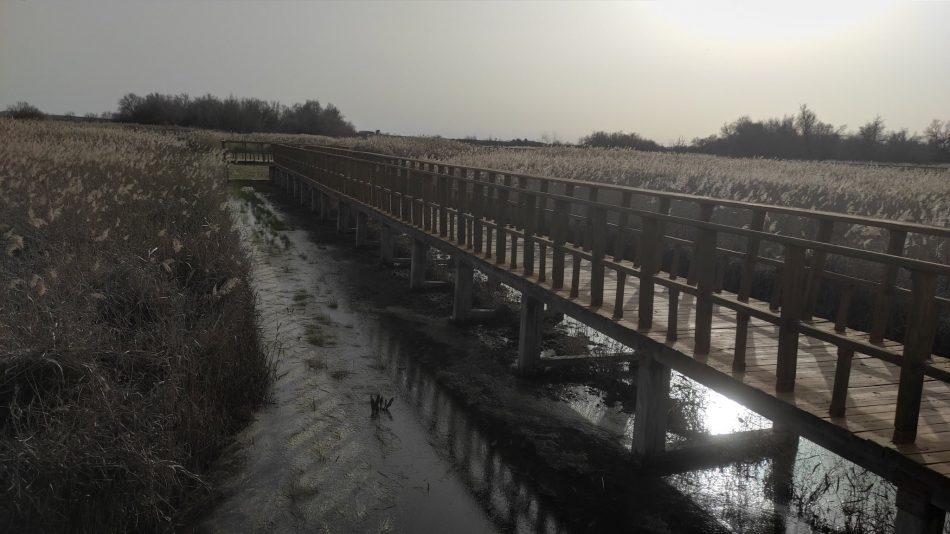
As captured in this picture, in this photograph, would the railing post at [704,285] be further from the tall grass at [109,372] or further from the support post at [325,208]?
the support post at [325,208]

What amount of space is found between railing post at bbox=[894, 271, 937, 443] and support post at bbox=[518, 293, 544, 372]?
5.02 m

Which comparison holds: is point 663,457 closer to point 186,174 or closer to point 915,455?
point 915,455

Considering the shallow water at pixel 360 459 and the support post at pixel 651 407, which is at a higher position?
the support post at pixel 651 407

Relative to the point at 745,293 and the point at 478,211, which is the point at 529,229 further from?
the point at 745,293

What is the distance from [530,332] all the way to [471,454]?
7.54 ft

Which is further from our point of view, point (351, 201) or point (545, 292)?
point (351, 201)

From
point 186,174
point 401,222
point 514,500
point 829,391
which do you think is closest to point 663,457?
point 514,500

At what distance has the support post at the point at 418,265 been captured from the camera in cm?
1341

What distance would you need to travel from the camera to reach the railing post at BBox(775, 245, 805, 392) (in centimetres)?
449

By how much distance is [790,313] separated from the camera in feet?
14.9

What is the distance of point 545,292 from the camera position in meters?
8.05

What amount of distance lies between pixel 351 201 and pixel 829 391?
48.3ft

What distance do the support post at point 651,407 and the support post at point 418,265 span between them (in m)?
7.53

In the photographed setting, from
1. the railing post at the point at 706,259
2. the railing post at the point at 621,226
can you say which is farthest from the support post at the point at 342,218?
the railing post at the point at 706,259
